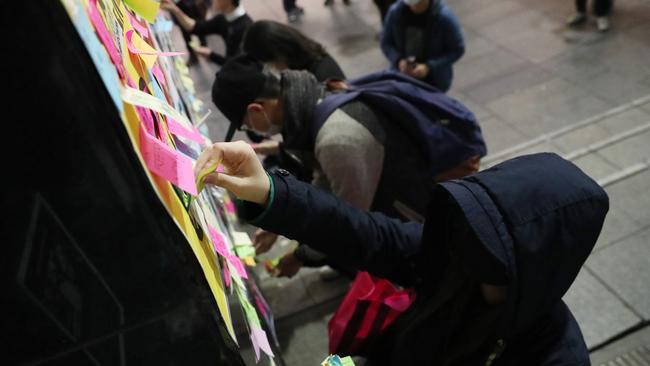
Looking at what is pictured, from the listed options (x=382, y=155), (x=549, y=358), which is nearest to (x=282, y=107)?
(x=382, y=155)

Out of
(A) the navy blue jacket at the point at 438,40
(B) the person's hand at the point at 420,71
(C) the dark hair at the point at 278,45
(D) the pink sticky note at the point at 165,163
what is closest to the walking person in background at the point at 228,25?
(C) the dark hair at the point at 278,45

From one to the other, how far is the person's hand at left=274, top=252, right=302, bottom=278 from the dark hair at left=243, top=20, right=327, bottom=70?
104cm

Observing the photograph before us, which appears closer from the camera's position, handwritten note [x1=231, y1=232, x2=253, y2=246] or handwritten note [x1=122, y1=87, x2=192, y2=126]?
handwritten note [x1=122, y1=87, x2=192, y2=126]

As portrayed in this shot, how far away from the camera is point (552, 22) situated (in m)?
5.24

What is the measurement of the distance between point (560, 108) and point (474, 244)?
127 inches

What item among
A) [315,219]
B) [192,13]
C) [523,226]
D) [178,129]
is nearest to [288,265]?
[315,219]

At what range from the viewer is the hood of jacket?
1.14 m

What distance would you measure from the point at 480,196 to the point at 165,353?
77 centimetres

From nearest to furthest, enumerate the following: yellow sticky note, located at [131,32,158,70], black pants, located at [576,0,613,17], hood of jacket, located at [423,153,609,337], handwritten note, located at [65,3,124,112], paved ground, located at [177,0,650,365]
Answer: handwritten note, located at [65,3,124,112] → yellow sticky note, located at [131,32,158,70] → hood of jacket, located at [423,153,609,337] → paved ground, located at [177,0,650,365] → black pants, located at [576,0,613,17]

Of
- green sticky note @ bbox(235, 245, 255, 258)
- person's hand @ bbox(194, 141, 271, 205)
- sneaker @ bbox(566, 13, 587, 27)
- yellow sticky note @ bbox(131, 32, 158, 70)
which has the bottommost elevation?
sneaker @ bbox(566, 13, 587, 27)

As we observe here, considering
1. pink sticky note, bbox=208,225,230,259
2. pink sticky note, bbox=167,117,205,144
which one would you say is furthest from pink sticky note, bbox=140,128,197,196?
pink sticky note, bbox=208,225,230,259

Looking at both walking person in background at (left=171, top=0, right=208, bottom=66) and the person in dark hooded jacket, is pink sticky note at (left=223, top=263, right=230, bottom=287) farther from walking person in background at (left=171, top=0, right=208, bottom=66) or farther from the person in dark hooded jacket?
walking person in background at (left=171, top=0, right=208, bottom=66)

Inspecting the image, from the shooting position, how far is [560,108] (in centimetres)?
398

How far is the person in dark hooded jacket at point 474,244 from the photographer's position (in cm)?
114
